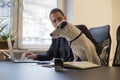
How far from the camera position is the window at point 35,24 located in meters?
3.30

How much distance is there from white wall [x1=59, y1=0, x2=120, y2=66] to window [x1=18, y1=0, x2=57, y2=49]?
1.11ft

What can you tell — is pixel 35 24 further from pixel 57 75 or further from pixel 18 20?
pixel 57 75

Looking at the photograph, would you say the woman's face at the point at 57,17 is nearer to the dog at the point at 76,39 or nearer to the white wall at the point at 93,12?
the dog at the point at 76,39

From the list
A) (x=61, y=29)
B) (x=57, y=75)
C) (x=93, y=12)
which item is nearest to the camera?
(x=57, y=75)

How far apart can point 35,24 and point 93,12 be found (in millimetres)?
942

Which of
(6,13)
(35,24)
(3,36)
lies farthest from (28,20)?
(3,36)

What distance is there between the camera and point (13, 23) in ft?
10.5

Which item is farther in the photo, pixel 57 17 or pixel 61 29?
pixel 57 17

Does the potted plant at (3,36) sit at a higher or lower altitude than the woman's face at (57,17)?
lower

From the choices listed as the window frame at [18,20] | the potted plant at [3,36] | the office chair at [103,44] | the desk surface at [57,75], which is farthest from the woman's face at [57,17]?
the desk surface at [57,75]

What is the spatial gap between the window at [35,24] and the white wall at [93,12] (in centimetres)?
34

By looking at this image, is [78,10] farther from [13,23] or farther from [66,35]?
[66,35]

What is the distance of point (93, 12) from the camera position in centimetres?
361

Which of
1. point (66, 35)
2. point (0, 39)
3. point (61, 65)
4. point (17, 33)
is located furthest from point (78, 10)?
point (61, 65)
